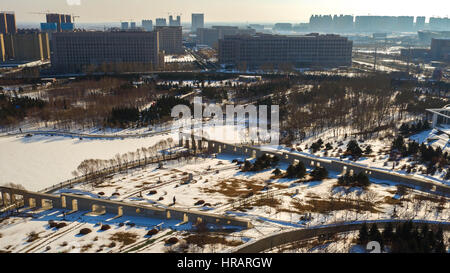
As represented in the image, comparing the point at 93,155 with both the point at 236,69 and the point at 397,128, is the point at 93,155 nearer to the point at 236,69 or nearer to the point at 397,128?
the point at 397,128

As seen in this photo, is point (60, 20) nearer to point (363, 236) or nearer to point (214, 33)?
point (214, 33)

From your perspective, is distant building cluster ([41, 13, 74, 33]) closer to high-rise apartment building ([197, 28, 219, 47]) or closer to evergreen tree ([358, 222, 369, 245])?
high-rise apartment building ([197, 28, 219, 47])

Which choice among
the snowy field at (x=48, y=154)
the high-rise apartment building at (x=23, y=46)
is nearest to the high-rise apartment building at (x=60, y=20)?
the high-rise apartment building at (x=23, y=46)

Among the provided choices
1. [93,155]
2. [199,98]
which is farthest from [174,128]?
[199,98]

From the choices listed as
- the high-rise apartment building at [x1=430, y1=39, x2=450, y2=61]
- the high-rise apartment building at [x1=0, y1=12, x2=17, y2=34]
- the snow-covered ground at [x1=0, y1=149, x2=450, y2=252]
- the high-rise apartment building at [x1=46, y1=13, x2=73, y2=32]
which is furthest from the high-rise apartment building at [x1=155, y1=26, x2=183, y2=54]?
the snow-covered ground at [x1=0, y1=149, x2=450, y2=252]

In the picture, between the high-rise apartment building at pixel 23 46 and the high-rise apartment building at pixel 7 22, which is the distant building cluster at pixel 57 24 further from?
the high-rise apartment building at pixel 23 46
